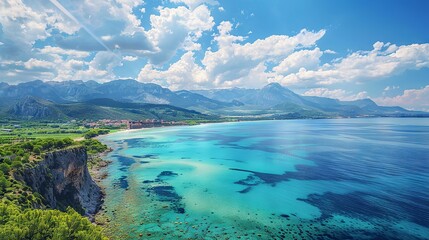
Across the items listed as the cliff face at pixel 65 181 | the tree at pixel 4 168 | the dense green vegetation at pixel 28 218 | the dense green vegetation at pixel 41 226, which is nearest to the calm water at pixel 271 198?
the cliff face at pixel 65 181

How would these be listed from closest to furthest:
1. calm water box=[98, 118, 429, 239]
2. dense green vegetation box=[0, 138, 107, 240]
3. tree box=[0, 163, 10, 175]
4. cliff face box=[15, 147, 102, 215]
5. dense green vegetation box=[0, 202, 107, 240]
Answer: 1. dense green vegetation box=[0, 202, 107, 240]
2. dense green vegetation box=[0, 138, 107, 240]
3. tree box=[0, 163, 10, 175]
4. cliff face box=[15, 147, 102, 215]
5. calm water box=[98, 118, 429, 239]

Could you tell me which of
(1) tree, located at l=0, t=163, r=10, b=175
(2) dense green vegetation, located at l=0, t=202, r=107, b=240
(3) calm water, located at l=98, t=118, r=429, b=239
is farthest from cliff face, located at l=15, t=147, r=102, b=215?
(2) dense green vegetation, located at l=0, t=202, r=107, b=240

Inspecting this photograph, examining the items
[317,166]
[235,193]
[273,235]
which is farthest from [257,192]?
[317,166]

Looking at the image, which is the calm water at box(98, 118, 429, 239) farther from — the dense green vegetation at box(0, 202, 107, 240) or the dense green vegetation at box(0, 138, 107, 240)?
the dense green vegetation at box(0, 202, 107, 240)

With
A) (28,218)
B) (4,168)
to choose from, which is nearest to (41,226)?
(28,218)

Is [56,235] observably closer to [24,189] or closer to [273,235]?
[24,189]

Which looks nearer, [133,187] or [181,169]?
[133,187]
